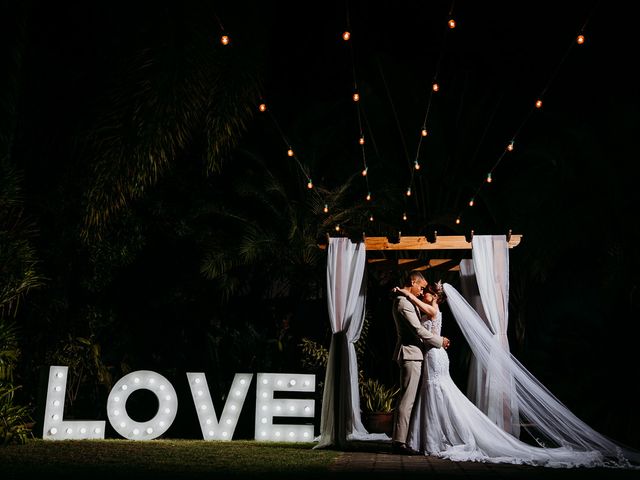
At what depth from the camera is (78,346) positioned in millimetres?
13992

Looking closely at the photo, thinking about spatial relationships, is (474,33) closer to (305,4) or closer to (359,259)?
(305,4)

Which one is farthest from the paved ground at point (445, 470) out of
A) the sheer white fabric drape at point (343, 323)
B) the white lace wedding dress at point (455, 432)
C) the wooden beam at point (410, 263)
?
the wooden beam at point (410, 263)

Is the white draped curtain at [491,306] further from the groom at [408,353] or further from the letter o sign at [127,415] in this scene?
the letter o sign at [127,415]

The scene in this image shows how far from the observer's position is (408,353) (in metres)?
9.56

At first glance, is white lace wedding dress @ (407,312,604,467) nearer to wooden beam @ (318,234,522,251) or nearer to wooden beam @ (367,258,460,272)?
wooden beam @ (318,234,522,251)

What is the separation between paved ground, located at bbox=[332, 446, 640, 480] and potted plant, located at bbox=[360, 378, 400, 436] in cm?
309

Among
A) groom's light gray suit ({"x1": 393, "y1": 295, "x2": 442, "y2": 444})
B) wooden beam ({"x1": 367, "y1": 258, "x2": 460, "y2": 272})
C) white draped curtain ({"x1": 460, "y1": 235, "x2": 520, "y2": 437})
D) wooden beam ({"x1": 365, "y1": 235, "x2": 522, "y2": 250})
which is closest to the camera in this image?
groom's light gray suit ({"x1": 393, "y1": 295, "x2": 442, "y2": 444})

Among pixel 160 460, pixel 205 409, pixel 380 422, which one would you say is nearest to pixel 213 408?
pixel 205 409

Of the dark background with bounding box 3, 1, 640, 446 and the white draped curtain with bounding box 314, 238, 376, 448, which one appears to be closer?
the white draped curtain with bounding box 314, 238, 376, 448

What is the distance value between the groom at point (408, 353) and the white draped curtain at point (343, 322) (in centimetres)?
96

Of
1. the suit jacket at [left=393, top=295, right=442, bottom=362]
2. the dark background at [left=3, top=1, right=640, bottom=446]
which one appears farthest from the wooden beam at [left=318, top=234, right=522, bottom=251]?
the dark background at [left=3, top=1, right=640, bottom=446]

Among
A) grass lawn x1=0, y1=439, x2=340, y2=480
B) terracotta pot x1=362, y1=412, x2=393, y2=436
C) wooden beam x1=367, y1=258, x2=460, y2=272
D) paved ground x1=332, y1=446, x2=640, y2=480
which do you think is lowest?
grass lawn x1=0, y1=439, x2=340, y2=480

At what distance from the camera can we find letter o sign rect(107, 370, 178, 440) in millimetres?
10852

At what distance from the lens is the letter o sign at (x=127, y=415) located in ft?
35.6
